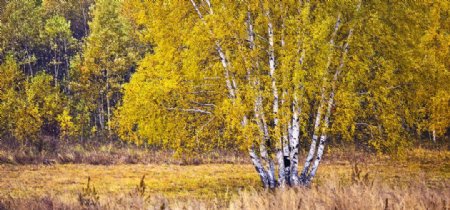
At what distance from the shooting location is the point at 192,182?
18688mm

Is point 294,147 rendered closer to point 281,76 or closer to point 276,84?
point 276,84

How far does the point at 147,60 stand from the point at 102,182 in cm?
716

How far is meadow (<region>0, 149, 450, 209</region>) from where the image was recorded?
823cm

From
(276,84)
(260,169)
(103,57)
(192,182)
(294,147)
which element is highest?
(103,57)

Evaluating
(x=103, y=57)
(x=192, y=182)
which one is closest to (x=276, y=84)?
(x=192, y=182)

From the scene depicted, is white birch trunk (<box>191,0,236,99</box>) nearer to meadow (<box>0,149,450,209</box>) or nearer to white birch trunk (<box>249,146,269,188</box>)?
white birch trunk (<box>249,146,269,188</box>)

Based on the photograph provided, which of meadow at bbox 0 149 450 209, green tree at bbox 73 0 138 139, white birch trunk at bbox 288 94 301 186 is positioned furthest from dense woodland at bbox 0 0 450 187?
green tree at bbox 73 0 138 139

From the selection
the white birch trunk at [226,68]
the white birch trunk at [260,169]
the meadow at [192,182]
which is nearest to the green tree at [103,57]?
the meadow at [192,182]

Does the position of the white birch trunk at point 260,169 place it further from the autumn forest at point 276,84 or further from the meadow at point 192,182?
the meadow at point 192,182

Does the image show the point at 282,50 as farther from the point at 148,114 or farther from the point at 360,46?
the point at 148,114

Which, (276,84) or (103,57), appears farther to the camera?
(103,57)

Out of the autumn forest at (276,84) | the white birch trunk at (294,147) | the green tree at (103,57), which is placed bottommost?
the white birch trunk at (294,147)

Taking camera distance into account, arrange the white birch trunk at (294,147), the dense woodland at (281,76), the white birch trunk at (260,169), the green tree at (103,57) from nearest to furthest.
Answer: the dense woodland at (281,76)
the white birch trunk at (294,147)
the white birch trunk at (260,169)
the green tree at (103,57)

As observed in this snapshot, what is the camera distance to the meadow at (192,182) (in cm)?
823
